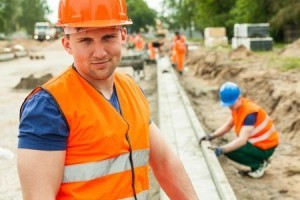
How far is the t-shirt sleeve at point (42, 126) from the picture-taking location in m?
1.67

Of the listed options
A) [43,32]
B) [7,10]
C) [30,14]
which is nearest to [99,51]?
[43,32]

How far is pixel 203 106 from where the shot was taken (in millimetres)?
13461

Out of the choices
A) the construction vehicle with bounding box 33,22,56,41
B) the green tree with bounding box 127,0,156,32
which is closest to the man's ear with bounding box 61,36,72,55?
the construction vehicle with bounding box 33,22,56,41

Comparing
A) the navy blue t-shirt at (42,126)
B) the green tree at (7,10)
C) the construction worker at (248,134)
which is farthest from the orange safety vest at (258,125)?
the green tree at (7,10)

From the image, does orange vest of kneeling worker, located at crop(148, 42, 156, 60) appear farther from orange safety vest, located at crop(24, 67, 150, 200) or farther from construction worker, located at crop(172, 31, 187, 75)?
orange safety vest, located at crop(24, 67, 150, 200)

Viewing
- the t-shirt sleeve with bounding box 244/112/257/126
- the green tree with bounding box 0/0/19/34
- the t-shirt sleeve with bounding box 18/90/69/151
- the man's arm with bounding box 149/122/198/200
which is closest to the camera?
the t-shirt sleeve with bounding box 18/90/69/151

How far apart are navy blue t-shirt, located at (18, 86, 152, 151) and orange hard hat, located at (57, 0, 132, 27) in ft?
1.03

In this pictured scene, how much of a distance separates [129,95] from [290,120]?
8.32 metres

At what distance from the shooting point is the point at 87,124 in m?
1.76

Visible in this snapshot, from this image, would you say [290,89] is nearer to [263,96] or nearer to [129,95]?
[263,96]

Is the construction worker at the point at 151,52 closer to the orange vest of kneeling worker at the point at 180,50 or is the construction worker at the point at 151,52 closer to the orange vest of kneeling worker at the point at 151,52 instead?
the orange vest of kneeling worker at the point at 151,52

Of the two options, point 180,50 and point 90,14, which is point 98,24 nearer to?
point 90,14

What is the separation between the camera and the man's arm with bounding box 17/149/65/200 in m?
1.68

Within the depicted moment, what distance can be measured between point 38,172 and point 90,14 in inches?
23.3
